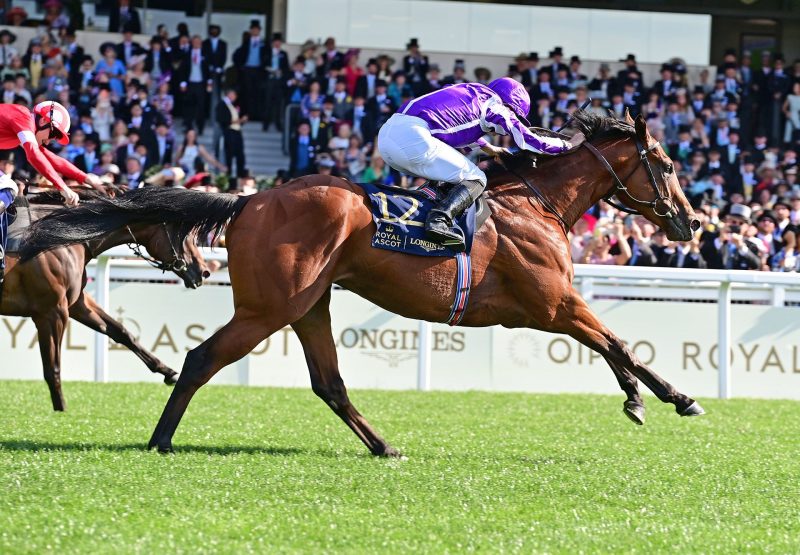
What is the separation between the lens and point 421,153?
616cm

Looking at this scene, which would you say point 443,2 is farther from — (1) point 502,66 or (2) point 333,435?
(2) point 333,435

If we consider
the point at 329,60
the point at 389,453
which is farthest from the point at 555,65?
the point at 389,453

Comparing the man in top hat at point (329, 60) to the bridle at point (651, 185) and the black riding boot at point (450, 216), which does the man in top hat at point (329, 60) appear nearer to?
the bridle at point (651, 185)

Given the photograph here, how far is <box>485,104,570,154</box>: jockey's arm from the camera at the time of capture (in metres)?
6.21

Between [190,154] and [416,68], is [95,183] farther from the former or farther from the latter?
[416,68]

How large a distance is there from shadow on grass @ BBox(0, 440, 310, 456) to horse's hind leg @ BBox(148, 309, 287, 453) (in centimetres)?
17

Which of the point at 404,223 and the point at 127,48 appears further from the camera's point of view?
the point at 127,48

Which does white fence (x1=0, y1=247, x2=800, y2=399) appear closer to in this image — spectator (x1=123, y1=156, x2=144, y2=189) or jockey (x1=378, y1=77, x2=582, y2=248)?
jockey (x1=378, y1=77, x2=582, y2=248)

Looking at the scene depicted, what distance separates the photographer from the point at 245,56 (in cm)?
1839

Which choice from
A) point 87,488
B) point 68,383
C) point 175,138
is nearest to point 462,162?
point 87,488

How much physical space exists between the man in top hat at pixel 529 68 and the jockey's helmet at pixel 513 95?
1222cm

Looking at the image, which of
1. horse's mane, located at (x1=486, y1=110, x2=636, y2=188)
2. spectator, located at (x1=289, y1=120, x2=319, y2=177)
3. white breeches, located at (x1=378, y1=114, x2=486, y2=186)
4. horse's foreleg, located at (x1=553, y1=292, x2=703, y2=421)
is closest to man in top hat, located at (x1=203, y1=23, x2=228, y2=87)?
spectator, located at (x1=289, y1=120, x2=319, y2=177)

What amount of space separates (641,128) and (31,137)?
3584 millimetres

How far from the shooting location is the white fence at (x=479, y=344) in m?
10.1
